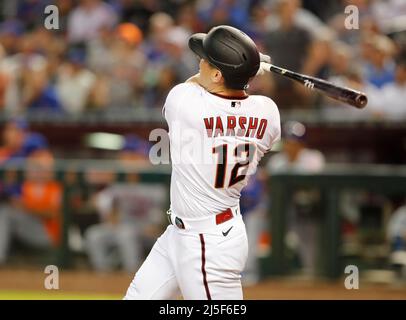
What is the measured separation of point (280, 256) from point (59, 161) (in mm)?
2681

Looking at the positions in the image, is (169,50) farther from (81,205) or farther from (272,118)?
(272,118)

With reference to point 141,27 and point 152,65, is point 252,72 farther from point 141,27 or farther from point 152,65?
point 141,27

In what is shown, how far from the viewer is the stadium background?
954 cm

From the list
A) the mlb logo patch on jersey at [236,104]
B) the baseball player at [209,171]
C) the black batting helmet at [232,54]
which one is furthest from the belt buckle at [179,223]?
the black batting helmet at [232,54]

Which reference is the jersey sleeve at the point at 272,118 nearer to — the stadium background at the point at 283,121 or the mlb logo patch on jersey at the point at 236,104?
the mlb logo patch on jersey at the point at 236,104

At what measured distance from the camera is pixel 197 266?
4750 millimetres

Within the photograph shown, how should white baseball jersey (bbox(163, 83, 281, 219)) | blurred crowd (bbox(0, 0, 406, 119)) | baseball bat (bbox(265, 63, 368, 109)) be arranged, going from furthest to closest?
blurred crowd (bbox(0, 0, 406, 119)), baseball bat (bbox(265, 63, 368, 109)), white baseball jersey (bbox(163, 83, 281, 219))

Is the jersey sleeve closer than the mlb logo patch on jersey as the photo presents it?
No

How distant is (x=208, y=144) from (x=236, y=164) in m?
0.18

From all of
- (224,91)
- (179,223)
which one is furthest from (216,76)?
(179,223)

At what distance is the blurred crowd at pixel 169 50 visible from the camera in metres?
10.1

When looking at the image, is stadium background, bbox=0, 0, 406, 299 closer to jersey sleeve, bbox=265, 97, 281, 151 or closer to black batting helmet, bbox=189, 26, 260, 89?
jersey sleeve, bbox=265, 97, 281, 151

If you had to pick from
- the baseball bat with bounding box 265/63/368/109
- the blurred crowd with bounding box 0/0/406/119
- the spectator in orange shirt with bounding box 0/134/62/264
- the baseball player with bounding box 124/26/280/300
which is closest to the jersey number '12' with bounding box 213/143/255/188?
the baseball player with bounding box 124/26/280/300

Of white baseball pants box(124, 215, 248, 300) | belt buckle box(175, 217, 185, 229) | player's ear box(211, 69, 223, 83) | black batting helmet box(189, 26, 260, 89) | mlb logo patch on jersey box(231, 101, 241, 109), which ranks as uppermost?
black batting helmet box(189, 26, 260, 89)
